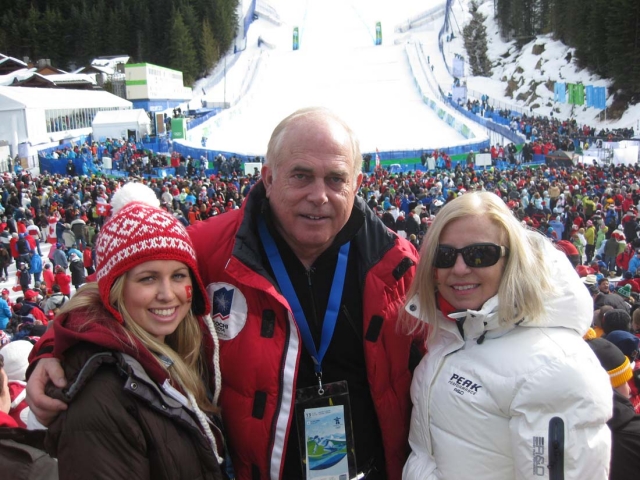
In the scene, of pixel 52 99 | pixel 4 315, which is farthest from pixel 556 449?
pixel 52 99

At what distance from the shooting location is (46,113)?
2878 cm

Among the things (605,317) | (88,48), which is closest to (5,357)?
(605,317)

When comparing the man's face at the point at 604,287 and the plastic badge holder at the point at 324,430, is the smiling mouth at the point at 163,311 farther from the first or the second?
the man's face at the point at 604,287

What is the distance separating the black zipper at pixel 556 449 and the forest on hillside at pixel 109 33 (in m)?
59.1

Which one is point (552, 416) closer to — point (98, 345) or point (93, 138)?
point (98, 345)

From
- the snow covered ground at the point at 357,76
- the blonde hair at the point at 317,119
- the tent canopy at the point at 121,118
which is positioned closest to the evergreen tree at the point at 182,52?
the snow covered ground at the point at 357,76

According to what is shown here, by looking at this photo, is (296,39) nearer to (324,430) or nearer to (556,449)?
(324,430)

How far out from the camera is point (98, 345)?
147cm

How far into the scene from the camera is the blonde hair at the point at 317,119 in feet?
6.02

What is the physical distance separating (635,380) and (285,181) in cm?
202

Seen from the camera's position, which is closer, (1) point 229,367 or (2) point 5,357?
(1) point 229,367

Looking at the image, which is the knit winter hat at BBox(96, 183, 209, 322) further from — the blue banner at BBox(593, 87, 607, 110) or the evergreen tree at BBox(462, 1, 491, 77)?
the evergreen tree at BBox(462, 1, 491, 77)

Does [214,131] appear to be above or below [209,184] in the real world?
above

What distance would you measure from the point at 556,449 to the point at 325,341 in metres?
0.73
